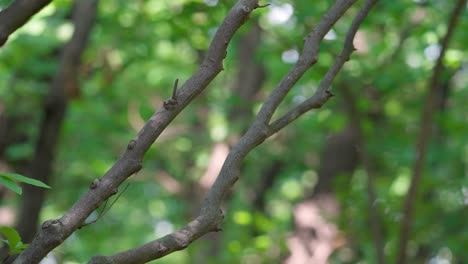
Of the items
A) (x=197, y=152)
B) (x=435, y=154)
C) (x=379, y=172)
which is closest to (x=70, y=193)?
(x=197, y=152)

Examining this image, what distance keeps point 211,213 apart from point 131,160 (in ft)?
0.72

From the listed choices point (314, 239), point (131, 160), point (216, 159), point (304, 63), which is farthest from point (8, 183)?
point (216, 159)

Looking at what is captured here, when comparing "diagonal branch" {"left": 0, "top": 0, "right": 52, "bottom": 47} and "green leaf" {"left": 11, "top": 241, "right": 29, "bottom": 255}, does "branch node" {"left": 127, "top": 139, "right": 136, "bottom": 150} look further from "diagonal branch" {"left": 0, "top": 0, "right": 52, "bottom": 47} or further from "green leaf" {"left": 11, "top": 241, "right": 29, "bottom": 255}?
"diagonal branch" {"left": 0, "top": 0, "right": 52, "bottom": 47}

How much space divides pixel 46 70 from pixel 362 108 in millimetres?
2681

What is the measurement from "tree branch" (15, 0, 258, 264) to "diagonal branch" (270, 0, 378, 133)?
0.25 meters

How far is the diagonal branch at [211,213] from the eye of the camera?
1.80 metres

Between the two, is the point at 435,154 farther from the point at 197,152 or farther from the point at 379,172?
the point at 197,152

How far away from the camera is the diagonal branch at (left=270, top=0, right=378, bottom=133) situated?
2.13m

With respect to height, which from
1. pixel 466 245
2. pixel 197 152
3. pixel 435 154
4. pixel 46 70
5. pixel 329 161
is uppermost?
pixel 46 70

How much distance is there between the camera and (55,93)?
18.0ft

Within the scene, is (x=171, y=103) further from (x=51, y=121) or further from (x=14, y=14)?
(x=51, y=121)

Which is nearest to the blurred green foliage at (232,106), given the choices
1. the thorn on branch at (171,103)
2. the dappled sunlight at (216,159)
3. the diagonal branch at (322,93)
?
the dappled sunlight at (216,159)

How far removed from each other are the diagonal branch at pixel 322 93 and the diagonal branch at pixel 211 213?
60 millimetres

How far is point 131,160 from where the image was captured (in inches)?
74.2
